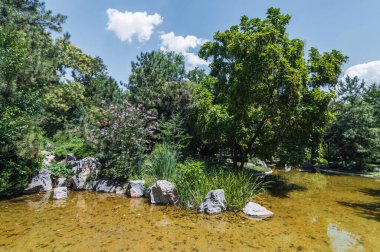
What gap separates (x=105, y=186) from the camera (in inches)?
356

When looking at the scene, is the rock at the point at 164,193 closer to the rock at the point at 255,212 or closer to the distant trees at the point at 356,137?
the rock at the point at 255,212

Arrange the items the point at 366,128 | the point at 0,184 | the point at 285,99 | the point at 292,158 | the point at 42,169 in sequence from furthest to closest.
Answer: the point at 366,128 → the point at 292,158 → the point at 285,99 → the point at 42,169 → the point at 0,184

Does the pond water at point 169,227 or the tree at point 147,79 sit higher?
the tree at point 147,79

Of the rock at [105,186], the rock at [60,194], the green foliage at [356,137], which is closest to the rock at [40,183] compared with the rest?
the rock at [60,194]

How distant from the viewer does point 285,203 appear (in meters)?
8.02

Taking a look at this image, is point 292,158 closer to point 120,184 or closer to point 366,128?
point 120,184

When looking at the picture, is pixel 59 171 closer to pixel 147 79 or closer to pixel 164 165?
pixel 164 165

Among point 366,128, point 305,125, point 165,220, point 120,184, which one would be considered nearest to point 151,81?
point 120,184

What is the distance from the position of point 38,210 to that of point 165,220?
3.56 m

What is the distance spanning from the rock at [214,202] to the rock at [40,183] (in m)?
5.90

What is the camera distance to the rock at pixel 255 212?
6.34 meters

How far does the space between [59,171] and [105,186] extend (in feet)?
6.94

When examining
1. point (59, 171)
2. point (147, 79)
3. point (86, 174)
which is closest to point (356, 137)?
point (147, 79)

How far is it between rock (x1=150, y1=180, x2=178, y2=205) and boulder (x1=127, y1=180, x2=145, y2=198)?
3.18 ft
